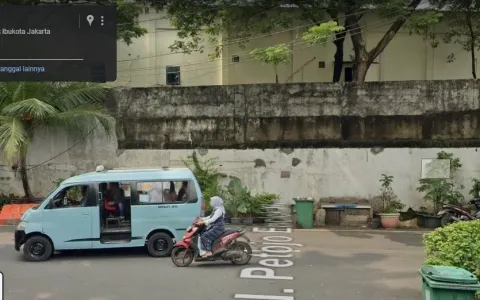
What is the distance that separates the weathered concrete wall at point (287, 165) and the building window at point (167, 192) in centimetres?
529

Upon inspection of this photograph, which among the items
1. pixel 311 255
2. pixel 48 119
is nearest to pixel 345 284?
pixel 311 255

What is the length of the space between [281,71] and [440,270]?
17981mm

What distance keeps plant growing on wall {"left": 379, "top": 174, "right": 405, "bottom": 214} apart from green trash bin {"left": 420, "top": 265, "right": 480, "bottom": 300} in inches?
373

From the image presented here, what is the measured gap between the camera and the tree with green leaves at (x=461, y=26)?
19594mm

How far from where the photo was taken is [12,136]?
48.4 ft

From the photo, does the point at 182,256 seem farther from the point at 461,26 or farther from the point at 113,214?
the point at 461,26

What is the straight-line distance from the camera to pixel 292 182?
53.7ft

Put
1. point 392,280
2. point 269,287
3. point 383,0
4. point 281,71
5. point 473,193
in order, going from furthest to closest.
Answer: point 281,71
point 383,0
point 473,193
point 392,280
point 269,287

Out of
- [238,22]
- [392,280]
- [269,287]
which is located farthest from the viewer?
[238,22]

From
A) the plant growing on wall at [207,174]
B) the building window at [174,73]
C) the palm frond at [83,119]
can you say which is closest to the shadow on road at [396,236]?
the plant growing on wall at [207,174]

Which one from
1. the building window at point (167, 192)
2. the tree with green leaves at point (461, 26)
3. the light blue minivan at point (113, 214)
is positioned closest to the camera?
the light blue minivan at point (113, 214)

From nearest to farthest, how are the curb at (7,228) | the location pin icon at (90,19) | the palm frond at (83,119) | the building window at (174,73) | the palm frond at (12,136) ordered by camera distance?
the location pin icon at (90,19) → the curb at (7,228) → the palm frond at (12,136) → the palm frond at (83,119) → the building window at (174,73)

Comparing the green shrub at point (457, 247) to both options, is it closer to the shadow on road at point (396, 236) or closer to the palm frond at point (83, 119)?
the shadow on road at point (396, 236)

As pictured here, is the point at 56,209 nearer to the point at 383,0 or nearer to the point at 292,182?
the point at 292,182
